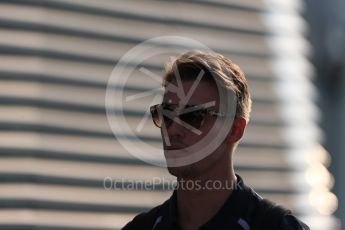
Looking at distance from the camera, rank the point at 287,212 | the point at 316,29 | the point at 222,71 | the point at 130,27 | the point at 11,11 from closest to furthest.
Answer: the point at 287,212 < the point at 222,71 < the point at 11,11 < the point at 130,27 < the point at 316,29

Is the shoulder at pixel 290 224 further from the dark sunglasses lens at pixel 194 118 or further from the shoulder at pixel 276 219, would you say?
the dark sunglasses lens at pixel 194 118

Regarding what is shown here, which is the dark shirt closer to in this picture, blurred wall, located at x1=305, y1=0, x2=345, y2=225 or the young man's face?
the young man's face

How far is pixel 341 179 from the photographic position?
31.7ft

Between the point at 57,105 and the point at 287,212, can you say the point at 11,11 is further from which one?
the point at 287,212

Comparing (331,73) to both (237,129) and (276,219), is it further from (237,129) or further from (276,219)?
(276,219)

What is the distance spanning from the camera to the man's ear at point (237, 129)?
11.7 ft

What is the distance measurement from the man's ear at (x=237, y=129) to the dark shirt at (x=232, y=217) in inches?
5.9

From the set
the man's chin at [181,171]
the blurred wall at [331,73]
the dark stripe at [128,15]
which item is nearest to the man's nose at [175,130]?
the man's chin at [181,171]

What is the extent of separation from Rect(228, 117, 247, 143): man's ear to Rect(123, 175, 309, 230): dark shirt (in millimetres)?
150

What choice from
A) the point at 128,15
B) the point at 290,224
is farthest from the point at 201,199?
the point at 128,15

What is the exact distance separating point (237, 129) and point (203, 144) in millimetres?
180

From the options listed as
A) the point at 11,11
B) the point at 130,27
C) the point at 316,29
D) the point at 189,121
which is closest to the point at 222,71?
the point at 189,121

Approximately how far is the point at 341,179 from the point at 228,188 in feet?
20.7

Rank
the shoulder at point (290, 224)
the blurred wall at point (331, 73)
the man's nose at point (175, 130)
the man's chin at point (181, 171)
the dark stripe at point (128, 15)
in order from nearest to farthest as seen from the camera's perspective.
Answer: the shoulder at point (290, 224) < the man's chin at point (181, 171) < the man's nose at point (175, 130) < the dark stripe at point (128, 15) < the blurred wall at point (331, 73)
